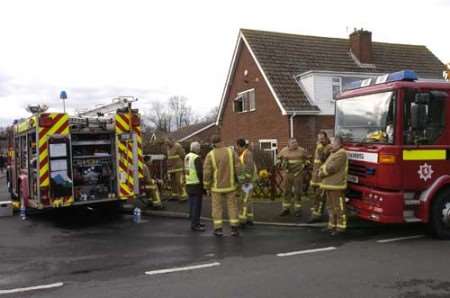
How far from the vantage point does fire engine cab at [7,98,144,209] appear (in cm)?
999

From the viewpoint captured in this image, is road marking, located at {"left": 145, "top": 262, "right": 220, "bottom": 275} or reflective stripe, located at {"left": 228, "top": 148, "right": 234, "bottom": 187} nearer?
road marking, located at {"left": 145, "top": 262, "right": 220, "bottom": 275}

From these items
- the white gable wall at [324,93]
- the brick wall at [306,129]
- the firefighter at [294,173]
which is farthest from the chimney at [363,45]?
the firefighter at [294,173]

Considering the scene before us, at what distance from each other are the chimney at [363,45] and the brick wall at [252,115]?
5897 millimetres

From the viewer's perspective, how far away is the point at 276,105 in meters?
24.7

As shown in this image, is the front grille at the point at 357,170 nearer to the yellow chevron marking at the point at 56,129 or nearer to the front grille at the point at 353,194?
the front grille at the point at 353,194

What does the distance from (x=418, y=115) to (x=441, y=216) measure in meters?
1.78

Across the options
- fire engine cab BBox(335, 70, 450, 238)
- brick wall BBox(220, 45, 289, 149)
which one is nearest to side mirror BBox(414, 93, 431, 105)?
fire engine cab BBox(335, 70, 450, 238)

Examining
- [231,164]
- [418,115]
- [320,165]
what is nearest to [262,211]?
[320,165]

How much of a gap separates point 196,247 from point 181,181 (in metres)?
5.24

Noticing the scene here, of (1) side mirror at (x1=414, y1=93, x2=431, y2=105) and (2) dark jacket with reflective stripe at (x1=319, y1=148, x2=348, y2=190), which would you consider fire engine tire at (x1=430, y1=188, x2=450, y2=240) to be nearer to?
(2) dark jacket with reflective stripe at (x1=319, y1=148, x2=348, y2=190)

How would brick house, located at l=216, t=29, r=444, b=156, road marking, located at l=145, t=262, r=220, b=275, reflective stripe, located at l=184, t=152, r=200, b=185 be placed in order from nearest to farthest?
road marking, located at l=145, t=262, r=220, b=275, reflective stripe, located at l=184, t=152, r=200, b=185, brick house, located at l=216, t=29, r=444, b=156

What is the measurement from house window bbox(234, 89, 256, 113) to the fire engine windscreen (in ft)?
59.5

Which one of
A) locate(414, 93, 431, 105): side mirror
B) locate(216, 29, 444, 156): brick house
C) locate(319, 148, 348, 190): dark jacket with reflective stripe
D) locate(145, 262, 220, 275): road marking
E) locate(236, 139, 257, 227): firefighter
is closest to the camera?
locate(145, 262, 220, 275): road marking

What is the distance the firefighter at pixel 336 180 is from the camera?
8.35m
